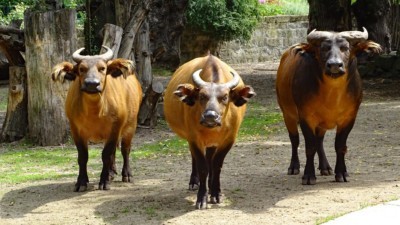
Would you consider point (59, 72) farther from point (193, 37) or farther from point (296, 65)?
point (193, 37)

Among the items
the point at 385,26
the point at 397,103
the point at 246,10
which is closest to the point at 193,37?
the point at 246,10

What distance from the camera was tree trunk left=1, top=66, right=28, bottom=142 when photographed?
576 inches

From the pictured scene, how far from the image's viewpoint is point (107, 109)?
10.4m

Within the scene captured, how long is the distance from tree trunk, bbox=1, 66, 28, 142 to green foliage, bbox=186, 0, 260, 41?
11653mm

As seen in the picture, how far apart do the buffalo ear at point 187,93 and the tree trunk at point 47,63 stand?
18.5 ft

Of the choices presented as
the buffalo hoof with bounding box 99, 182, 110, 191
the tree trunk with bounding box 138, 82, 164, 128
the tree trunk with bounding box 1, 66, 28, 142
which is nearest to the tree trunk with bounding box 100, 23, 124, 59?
the tree trunk with bounding box 138, 82, 164, 128

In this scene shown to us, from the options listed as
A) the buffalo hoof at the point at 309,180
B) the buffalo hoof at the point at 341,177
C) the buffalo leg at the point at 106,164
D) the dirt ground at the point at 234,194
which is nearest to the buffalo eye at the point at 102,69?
the buffalo leg at the point at 106,164

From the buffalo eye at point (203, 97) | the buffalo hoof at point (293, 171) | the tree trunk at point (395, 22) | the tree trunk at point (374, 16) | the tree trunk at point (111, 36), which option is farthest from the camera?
the tree trunk at point (395, 22)

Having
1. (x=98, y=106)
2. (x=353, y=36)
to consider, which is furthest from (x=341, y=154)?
(x=98, y=106)

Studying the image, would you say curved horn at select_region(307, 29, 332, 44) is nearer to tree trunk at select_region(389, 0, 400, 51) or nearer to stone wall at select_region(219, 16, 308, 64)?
tree trunk at select_region(389, 0, 400, 51)

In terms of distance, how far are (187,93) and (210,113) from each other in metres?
0.49

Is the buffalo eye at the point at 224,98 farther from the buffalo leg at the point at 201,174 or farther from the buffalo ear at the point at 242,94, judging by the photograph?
the buffalo leg at the point at 201,174

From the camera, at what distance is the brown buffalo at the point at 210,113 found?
864cm

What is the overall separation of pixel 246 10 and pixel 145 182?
56.5 feet
